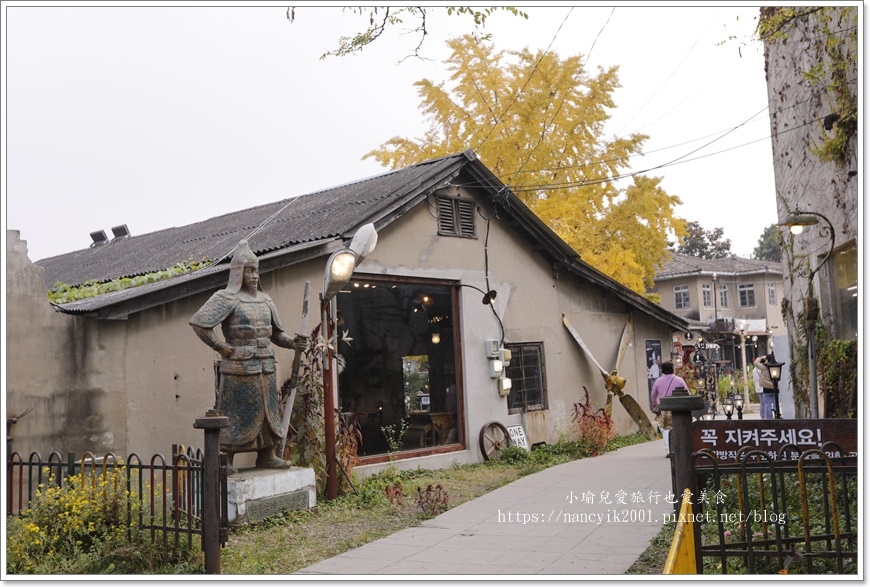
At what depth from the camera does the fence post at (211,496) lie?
6.38 metres

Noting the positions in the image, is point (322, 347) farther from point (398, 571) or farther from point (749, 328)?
point (749, 328)

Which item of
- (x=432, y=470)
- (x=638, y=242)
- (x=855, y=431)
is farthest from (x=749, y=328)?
(x=855, y=431)

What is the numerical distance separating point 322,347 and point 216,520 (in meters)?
3.55

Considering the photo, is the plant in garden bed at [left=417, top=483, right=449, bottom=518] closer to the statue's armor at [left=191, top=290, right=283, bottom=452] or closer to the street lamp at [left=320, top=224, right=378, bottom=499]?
the street lamp at [left=320, top=224, right=378, bottom=499]

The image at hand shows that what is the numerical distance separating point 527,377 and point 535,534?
7082 millimetres

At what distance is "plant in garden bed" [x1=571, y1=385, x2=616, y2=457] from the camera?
14.4 meters

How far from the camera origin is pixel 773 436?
566 centimetres

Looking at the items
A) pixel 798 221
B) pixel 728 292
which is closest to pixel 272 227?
pixel 798 221

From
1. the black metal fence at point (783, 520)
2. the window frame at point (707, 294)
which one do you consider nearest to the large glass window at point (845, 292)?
the black metal fence at point (783, 520)

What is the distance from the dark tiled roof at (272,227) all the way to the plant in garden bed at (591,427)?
5.28 m

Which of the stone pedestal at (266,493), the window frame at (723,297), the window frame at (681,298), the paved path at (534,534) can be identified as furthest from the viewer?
the window frame at (723,297)

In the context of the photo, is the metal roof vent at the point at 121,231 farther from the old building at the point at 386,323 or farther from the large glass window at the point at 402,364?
the large glass window at the point at 402,364

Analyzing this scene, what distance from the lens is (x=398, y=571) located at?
6648mm

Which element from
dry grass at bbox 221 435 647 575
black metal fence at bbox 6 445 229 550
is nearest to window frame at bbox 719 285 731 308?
dry grass at bbox 221 435 647 575
